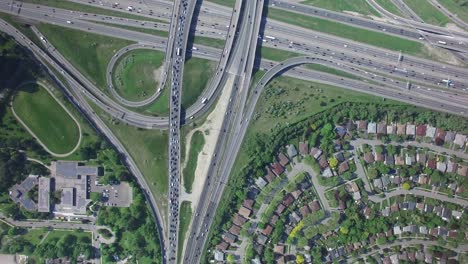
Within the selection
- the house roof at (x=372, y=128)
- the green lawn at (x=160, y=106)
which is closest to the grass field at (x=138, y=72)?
the green lawn at (x=160, y=106)

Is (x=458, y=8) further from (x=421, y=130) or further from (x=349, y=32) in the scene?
(x=421, y=130)

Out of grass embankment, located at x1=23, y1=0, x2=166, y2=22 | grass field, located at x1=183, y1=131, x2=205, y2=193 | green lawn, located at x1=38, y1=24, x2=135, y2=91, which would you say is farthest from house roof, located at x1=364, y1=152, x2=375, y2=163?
green lawn, located at x1=38, y1=24, x2=135, y2=91

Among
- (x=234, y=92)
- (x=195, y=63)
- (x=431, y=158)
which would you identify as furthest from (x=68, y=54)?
(x=431, y=158)

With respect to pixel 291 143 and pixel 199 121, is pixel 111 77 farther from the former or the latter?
pixel 291 143

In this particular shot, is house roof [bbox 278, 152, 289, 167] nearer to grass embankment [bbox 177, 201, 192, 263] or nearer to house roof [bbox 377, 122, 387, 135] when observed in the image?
house roof [bbox 377, 122, 387, 135]

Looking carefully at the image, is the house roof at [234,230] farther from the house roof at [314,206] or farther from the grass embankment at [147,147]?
the house roof at [314,206]

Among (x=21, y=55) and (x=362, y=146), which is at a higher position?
(x=21, y=55)
